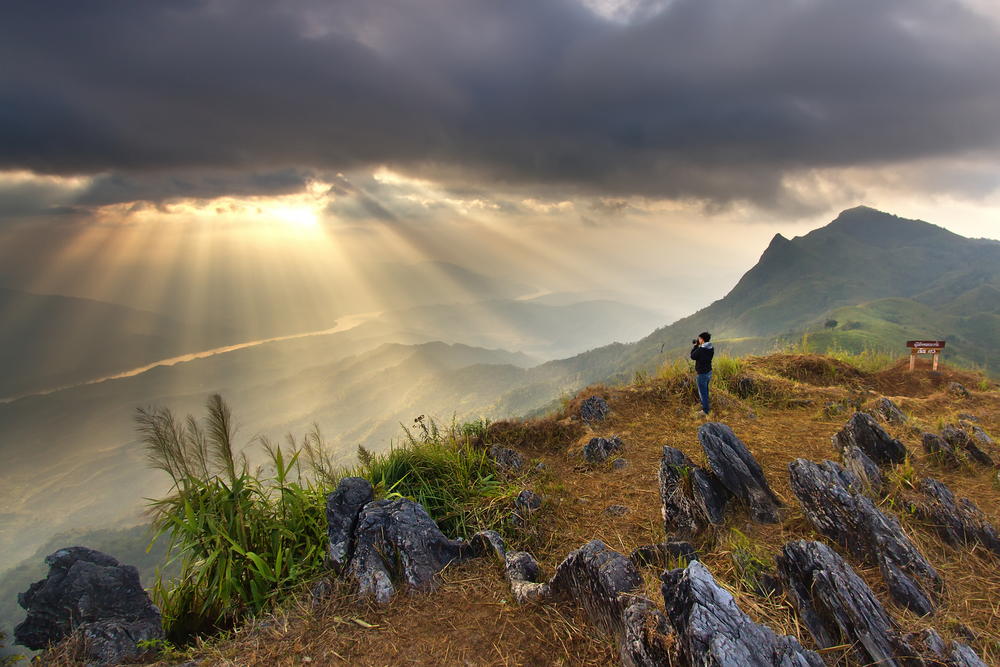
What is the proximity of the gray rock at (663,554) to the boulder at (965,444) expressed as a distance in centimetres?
471

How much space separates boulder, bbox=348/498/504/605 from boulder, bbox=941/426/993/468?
6463 mm

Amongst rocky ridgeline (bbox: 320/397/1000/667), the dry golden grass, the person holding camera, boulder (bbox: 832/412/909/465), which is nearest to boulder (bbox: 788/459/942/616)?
rocky ridgeline (bbox: 320/397/1000/667)

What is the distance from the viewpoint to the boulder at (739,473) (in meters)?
4.79

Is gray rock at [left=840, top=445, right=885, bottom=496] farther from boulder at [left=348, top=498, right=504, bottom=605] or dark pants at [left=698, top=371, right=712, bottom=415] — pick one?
boulder at [left=348, top=498, right=504, bottom=605]

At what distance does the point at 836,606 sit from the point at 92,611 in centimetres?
622

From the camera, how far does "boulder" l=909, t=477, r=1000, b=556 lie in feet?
13.0

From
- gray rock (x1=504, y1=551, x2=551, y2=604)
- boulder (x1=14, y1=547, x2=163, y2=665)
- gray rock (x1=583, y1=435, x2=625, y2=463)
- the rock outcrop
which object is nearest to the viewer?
boulder (x1=14, y1=547, x2=163, y2=665)

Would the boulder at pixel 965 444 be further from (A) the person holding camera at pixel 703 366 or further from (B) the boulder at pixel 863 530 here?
(A) the person holding camera at pixel 703 366

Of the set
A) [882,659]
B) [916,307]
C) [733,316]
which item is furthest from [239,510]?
[733,316]

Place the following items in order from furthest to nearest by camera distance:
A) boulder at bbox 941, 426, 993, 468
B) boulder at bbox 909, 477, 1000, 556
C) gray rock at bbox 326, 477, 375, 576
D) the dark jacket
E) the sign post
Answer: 1. the sign post
2. the dark jacket
3. boulder at bbox 941, 426, 993, 468
4. gray rock at bbox 326, 477, 375, 576
5. boulder at bbox 909, 477, 1000, 556

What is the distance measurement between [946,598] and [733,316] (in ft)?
577

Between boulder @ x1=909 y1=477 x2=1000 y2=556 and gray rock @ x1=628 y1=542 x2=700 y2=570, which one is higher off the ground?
boulder @ x1=909 y1=477 x2=1000 y2=556

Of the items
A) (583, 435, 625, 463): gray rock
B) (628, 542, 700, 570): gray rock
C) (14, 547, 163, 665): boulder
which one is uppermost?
(628, 542, 700, 570): gray rock

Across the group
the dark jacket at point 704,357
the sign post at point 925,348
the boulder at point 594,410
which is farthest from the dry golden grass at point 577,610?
the sign post at point 925,348
